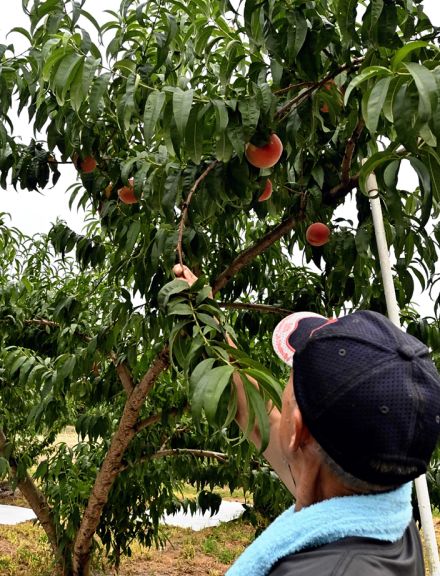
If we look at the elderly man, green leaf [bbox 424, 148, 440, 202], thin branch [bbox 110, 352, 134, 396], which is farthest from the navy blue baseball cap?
thin branch [bbox 110, 352, 134, 396]

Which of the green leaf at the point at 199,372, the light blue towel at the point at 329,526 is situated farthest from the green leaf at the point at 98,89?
the light blue towel at the point at 329,526

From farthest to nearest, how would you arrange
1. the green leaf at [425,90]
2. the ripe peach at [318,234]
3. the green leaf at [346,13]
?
the ripe peach at [318,234], the green leaf at [346,13], the green leaf at [425,90]

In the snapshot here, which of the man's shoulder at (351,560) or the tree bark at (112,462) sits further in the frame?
the tree bark at (112,462)

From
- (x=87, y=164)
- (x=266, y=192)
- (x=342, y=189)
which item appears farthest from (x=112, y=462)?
(x=342, y=189)

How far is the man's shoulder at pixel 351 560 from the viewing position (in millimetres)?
628

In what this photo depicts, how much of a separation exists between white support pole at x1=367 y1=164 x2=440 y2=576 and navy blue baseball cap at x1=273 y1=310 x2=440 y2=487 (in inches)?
26.6

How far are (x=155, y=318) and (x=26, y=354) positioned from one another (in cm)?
101

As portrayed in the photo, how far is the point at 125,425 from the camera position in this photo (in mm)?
2582

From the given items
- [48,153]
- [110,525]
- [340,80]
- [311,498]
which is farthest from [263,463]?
[311,498]

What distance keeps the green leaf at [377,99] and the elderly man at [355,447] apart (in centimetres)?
36

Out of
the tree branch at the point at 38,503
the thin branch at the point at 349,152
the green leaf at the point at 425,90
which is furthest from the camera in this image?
the tree branch at the point at 38,503

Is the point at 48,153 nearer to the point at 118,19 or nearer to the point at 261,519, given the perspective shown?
the point at 118,19

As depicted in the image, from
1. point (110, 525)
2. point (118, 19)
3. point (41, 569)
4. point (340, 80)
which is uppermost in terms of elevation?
point (118, 19)

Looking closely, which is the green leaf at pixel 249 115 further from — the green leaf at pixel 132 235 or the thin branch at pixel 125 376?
the thin branch at pixel 125 376
